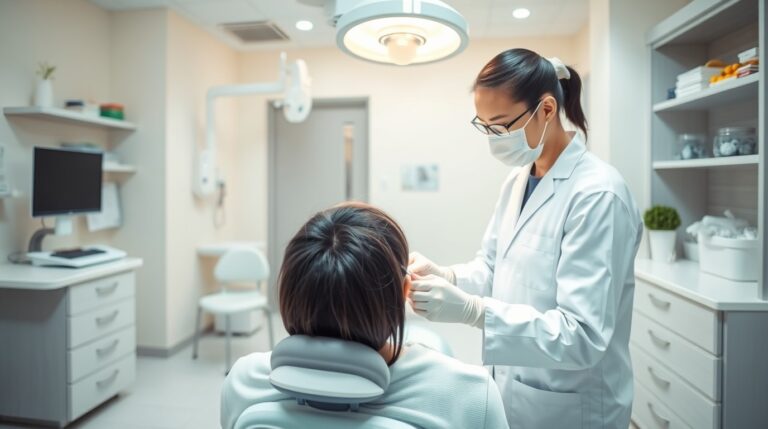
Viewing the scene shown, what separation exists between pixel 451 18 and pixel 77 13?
3018 millimetres

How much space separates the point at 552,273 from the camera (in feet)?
3.56

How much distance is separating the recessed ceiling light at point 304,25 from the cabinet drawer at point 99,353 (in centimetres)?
234

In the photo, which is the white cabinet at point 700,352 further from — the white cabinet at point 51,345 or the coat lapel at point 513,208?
A: the white cabinet at point 51,345

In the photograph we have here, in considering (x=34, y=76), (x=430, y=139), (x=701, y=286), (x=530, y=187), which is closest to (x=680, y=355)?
(x=701, y=286)

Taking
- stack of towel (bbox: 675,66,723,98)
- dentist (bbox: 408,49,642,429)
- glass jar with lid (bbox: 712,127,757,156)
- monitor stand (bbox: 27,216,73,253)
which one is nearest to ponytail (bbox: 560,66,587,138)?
dentist (bbox: 408,49,642,429)

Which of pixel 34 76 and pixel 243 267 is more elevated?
pixel 34 76

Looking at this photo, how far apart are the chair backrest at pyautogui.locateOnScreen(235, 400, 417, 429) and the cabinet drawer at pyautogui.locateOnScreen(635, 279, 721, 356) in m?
1.32

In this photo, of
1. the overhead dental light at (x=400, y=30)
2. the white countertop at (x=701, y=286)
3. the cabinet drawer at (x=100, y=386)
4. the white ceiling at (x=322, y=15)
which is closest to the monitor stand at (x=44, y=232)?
the cabinet drawer at (x=100, y=386)

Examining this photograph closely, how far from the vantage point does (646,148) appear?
7.97 ft

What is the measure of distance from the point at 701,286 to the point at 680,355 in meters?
0.27

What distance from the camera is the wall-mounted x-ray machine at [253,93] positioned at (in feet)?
11.0

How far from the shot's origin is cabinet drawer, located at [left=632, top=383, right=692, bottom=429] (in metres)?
1.78

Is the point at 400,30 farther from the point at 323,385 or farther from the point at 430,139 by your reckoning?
the point at 430,139

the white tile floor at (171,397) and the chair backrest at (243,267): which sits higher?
the chair backrest at (243,267)
